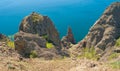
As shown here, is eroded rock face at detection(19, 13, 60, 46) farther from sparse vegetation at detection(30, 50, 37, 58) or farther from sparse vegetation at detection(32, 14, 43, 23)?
sparse vegetation at detection(30, 50, 37, 58)

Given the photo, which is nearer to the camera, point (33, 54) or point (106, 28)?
point (33, 54)

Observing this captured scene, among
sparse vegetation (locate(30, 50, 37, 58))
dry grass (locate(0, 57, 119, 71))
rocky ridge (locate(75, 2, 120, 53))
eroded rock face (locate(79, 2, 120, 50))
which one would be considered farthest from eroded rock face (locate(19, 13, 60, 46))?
eroded rock face (locate(79, 2, 120, 50))

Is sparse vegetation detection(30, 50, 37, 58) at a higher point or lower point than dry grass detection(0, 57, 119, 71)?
higher

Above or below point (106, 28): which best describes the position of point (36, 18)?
below

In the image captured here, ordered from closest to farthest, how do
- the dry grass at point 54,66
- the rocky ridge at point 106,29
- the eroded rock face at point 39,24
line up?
the dry grass at point 54,66 → the eroded rock face at point 39,24 → the rocky ridge at point 106,29

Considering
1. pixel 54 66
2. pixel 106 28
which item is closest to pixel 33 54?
pixel 54 66

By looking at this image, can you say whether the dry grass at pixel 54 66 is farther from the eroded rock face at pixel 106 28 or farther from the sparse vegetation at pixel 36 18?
the eroded rock face at pixel 106 28

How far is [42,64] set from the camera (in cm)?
1884

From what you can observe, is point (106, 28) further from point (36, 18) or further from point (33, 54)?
point (33, 54)

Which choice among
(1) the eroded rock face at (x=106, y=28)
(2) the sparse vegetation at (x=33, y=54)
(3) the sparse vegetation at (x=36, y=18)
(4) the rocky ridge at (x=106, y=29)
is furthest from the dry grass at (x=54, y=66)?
(1) the eroded rock face at (x=106, y=28)

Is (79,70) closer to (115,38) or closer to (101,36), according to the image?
(115,38)

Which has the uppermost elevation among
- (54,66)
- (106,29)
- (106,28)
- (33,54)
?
(106,28)

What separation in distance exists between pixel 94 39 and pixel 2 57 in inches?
3370

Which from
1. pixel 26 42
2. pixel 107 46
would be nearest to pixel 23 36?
pixel 26 42
